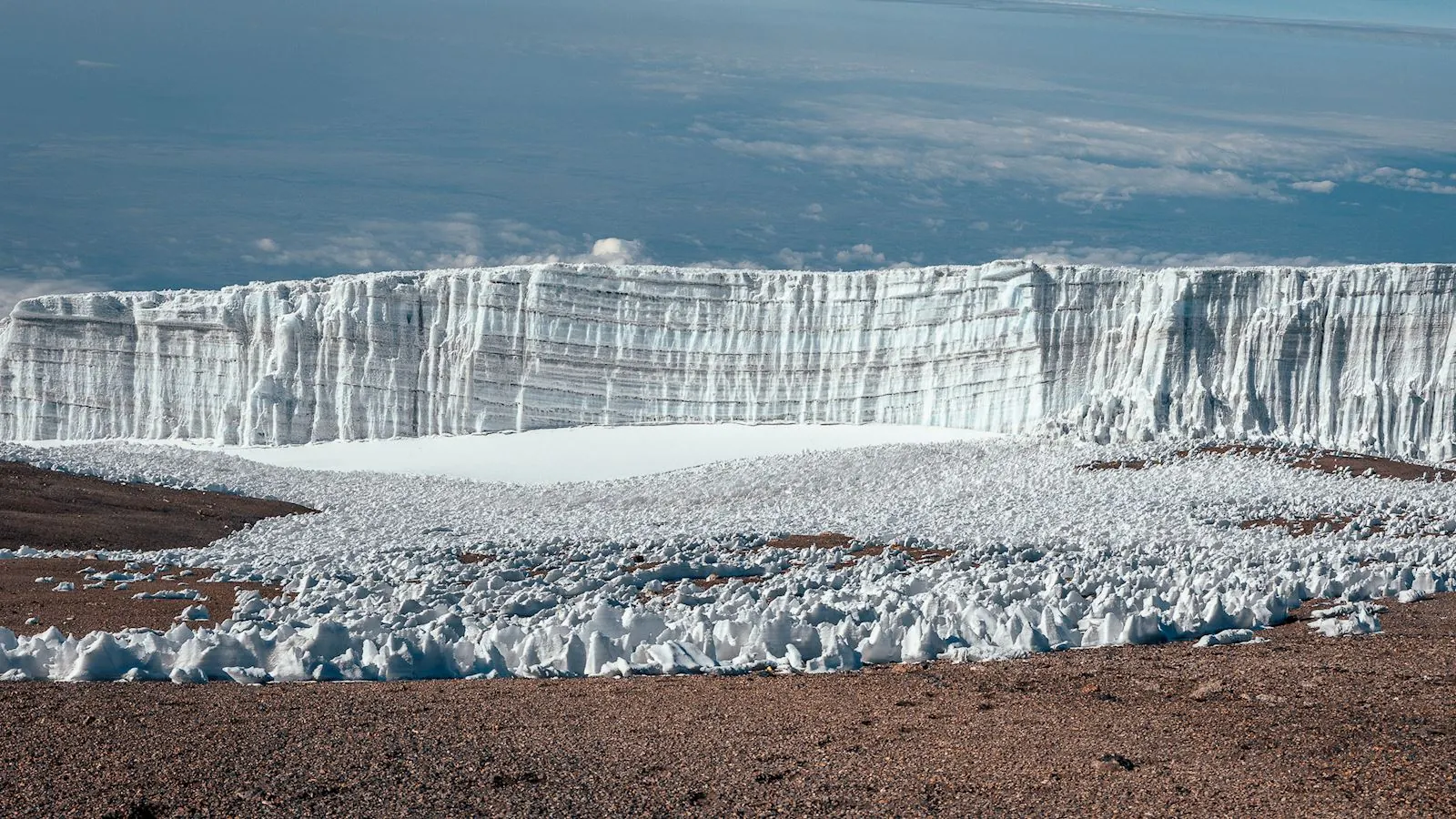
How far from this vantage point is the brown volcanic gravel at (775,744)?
16.7 ft

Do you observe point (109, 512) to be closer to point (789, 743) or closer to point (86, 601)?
point (86, 601)

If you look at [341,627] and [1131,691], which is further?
[341,627]

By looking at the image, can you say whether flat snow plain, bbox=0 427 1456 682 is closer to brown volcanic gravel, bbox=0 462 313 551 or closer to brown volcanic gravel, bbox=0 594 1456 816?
brown volcanic gravel, bbox=0 594 1456 816

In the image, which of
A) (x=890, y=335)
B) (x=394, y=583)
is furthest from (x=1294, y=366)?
(x=394, y=583)

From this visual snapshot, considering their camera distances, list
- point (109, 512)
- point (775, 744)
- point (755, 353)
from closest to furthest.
Result: point (775, 744)
point (109, 512)
point (755, 353)

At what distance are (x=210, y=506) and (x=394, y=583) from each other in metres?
13.3

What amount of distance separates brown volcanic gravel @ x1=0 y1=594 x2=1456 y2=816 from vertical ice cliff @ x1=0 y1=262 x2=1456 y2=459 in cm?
2293

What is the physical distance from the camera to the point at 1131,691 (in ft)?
22.1

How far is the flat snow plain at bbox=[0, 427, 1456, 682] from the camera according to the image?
24.8 ft

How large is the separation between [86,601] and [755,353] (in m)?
24.6

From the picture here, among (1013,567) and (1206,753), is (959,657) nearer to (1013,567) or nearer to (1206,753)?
(1206,753)

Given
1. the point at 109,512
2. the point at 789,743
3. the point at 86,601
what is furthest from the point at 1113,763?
the point at 109,512

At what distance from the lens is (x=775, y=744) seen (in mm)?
5859

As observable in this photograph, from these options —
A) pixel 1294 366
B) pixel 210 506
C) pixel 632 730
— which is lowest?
pixel 210 506
